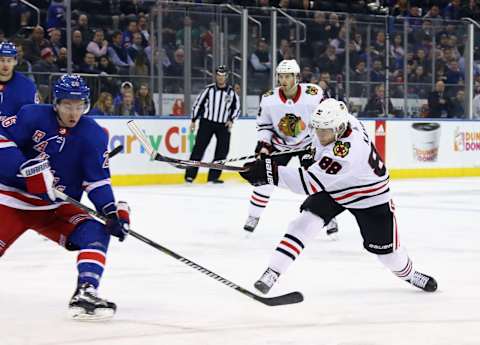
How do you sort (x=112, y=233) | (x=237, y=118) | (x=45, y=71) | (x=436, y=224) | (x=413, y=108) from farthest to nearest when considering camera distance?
1. (x=413, y=108)
2. (x=237, y=118)
3. (x=45, y=71)
4. (x=436, y=224)
5. (x=112, y=233)

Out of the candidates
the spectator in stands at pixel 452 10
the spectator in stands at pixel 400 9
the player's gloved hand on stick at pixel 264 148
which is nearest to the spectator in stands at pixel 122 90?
the player's gloved hand on stick at pixel 264 148

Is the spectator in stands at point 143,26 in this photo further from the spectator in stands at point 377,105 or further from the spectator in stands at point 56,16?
the spectator in stands at point 377,105

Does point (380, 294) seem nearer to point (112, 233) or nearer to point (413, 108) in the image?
point (112, 233)

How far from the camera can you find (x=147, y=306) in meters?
4.05

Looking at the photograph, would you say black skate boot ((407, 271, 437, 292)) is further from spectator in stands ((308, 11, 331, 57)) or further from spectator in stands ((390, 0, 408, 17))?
spectator in stands ((390, 0, 408, 17))

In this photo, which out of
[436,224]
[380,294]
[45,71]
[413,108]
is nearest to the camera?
[380,294]

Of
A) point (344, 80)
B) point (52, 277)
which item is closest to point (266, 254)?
point (52, 277)

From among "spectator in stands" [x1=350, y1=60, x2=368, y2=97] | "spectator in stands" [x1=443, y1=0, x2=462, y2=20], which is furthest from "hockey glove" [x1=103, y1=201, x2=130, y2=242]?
"spectator in stands" [x1=443, y1=0, x2=462, y2=20]

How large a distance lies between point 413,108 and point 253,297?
936cm

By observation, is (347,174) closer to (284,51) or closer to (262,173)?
(262,173)

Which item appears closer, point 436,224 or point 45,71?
point 436,224

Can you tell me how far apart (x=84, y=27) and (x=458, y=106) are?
16.8ft

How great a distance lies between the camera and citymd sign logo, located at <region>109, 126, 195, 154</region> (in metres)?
10.7

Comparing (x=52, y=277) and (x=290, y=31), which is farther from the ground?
(x=290, y=31)
